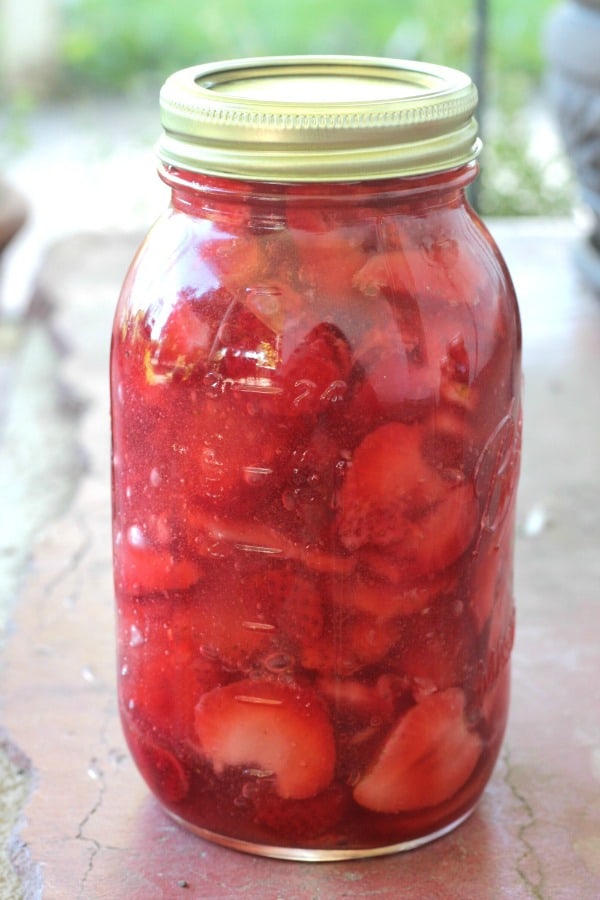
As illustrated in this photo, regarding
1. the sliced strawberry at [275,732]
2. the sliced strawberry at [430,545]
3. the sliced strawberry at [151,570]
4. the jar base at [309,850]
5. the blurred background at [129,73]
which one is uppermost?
the sliced strawberry at [430,545]

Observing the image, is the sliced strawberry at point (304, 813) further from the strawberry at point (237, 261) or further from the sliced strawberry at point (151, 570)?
the strawberry at point (237, 261)

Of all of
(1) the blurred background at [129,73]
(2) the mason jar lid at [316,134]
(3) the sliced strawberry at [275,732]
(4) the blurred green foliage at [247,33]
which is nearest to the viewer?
(2) the mason jar lid at [316,134]

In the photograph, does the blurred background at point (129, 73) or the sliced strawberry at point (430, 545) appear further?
the blurred background at point (129, 73)

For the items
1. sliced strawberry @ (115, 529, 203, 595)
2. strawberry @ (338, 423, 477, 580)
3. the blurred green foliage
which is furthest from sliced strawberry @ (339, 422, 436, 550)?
the blurred green foliage

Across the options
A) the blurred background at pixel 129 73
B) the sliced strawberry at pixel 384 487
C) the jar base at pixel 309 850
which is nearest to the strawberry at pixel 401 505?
the sliced strawberry at pixel 384 487

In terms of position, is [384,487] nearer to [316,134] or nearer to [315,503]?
[315,503]

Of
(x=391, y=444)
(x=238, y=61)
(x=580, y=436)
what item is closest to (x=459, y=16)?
(x=580, y=436)

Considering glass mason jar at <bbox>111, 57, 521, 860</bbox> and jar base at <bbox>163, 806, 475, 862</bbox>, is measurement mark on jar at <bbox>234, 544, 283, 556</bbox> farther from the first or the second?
jar base at <bbox>163, 806, 475, 862</bbox>

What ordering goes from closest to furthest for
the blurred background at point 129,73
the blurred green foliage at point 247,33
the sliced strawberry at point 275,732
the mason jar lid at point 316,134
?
the mason jar lid at point 316,134 < the sliced strawberry at point 275,732 < the blurred background at point 129,73 < the blurred green foliage at point 247,33

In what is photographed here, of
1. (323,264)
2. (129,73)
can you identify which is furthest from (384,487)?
(129,73)
